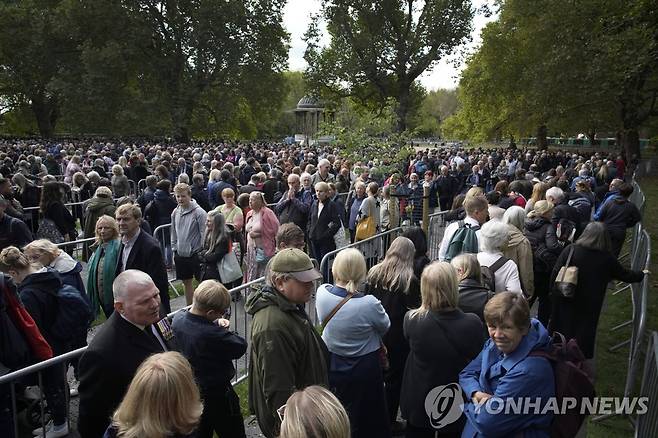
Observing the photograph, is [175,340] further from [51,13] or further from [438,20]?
[51,13]

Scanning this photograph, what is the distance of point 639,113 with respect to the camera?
1090 inches

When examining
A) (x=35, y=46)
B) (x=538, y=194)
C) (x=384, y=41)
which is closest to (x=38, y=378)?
(x=538, y=194)

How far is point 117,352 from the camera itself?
2828 millimetres

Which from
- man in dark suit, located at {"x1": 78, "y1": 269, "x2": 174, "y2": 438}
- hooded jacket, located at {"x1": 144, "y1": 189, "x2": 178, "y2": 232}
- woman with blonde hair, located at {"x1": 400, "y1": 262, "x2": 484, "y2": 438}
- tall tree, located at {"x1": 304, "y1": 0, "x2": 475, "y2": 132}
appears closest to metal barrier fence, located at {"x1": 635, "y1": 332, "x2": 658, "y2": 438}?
woman with blonde hair, located at {"x1": 400, "y1": 262, "x2": 484, "y2": 438}

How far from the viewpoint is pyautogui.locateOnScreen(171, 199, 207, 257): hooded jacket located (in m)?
6.96

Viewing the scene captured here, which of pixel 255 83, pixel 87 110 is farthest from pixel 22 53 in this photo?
pixel 255 83

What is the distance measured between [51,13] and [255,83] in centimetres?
1585

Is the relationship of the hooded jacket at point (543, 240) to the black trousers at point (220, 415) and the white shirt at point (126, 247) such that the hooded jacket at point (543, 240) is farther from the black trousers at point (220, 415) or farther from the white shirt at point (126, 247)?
the white shirt at point (126, 247)

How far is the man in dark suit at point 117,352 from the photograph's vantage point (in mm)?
2771

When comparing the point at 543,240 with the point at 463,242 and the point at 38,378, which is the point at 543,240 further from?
the point at 38,378

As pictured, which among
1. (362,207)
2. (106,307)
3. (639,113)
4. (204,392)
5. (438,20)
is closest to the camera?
(204,392)

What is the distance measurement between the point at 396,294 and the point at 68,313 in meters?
2.78

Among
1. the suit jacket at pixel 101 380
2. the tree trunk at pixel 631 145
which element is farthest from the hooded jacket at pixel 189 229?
the tree trunk at pixel 631 145

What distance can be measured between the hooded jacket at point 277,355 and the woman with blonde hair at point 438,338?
745mm
